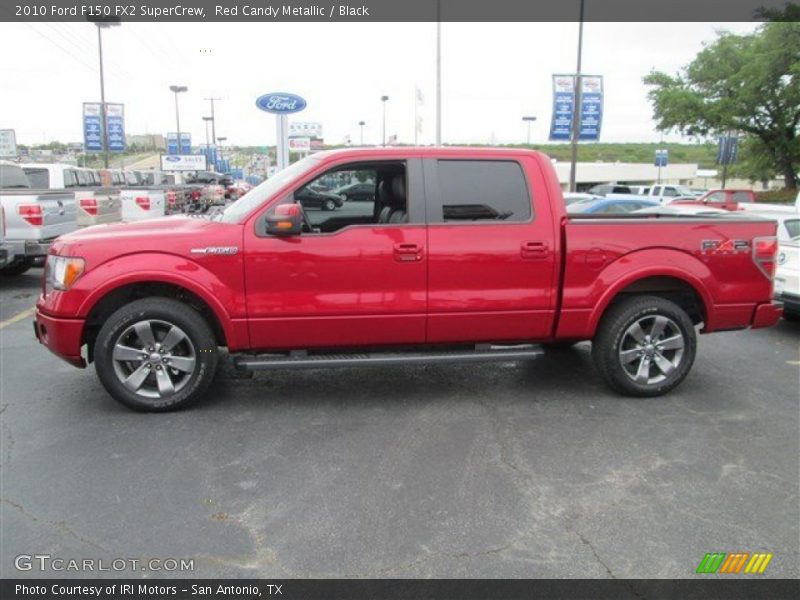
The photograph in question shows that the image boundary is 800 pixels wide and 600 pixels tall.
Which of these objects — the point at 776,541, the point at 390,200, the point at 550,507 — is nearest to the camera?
the point at 776,541

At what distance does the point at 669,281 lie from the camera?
5.30m

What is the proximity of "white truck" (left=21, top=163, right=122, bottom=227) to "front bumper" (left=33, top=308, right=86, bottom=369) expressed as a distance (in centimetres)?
719

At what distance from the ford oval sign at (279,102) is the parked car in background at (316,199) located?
12929 millimetres

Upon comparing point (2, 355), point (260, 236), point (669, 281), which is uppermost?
point (260, 236)

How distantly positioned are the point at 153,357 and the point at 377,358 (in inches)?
64.4

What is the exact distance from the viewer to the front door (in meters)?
4.69

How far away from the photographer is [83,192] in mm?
11742

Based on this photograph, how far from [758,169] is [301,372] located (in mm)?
43090

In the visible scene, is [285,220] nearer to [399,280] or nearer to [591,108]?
[399,280]

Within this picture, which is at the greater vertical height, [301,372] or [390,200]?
[390,200]

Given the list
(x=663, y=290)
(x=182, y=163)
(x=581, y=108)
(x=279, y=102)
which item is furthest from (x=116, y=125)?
(x=663, y=290)

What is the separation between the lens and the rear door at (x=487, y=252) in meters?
4.85

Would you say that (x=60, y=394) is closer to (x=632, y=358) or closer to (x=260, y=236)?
(x=260, y=236)

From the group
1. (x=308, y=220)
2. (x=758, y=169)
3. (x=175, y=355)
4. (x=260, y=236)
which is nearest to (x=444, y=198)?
(x=308, y=220)
